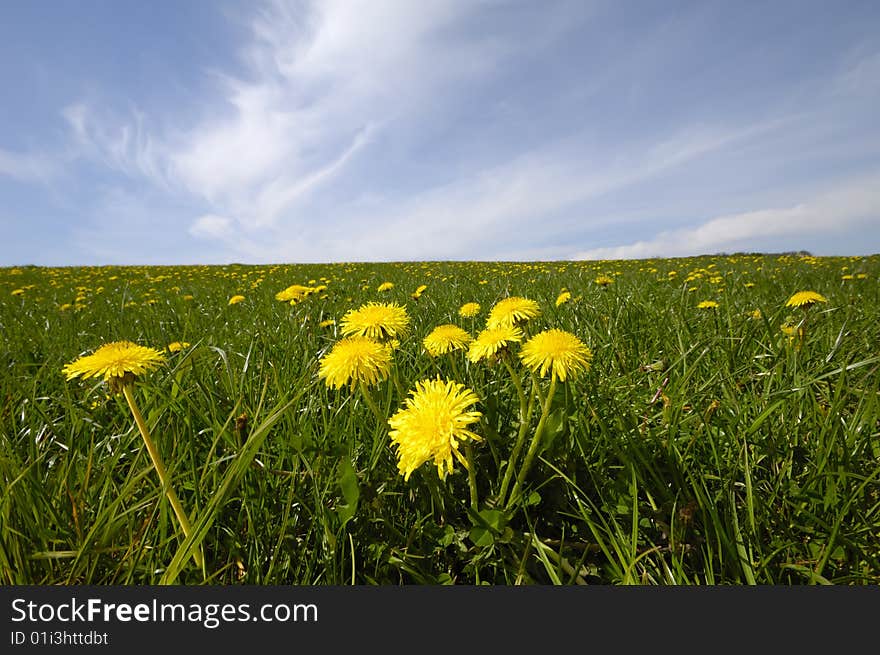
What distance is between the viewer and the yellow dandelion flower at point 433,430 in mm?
830

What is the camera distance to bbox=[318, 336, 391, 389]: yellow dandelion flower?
106 centimetres

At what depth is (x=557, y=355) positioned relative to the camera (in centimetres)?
104

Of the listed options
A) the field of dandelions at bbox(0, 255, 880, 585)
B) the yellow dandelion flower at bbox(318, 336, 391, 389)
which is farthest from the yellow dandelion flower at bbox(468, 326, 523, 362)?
the yellow dandelion flower at bbox(318, 336, 391, 389)

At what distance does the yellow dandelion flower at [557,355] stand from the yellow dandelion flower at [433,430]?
26 cm

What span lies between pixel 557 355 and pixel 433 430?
0.39m

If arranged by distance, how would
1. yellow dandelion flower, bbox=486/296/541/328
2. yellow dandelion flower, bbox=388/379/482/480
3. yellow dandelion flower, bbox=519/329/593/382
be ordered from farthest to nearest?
yellow dandelion flower, bbox=486/296/541/328 → yellow dandelion flower, bbox=519/329/593/382 → yellow dandelion flower, bbox=388/379/482/480

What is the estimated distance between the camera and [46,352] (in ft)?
7.59

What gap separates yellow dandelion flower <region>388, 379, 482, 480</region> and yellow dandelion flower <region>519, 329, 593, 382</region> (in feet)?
0.84

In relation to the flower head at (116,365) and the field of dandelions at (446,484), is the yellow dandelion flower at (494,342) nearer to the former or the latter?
the field of dandelions at (446,484)

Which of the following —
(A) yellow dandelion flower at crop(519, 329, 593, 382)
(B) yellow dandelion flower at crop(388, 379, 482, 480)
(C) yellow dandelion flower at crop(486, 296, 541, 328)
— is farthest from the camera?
(C) yellow dandelion flower at crop(486, 296, 541, 328)

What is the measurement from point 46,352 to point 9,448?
159 cm

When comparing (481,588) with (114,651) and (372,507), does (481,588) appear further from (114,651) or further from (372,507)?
(114,651)

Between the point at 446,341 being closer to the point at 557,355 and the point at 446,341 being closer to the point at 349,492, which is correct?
the point at 557,355

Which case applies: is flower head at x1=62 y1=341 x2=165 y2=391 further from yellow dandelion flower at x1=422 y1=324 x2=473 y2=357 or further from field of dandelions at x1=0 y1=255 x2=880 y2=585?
yellow dandelion flower at x1=422 y1=324 x2=473 y2=357
